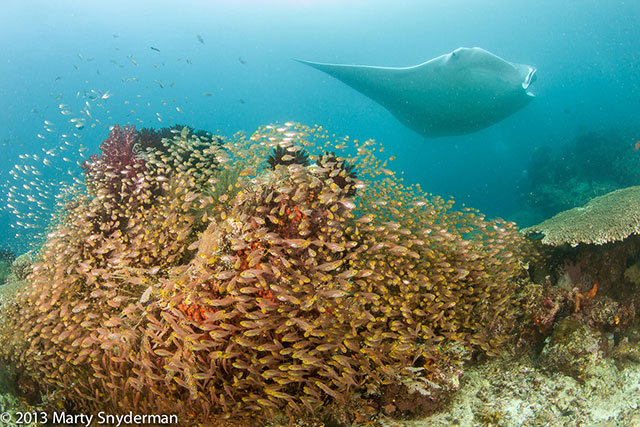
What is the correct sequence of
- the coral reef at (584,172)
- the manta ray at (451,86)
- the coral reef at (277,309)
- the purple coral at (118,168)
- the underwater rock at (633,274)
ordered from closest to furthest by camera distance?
the coral reef at (277,309) → the underwater rock at (633,274) → the purple coral at (118,168) → the manta ray at (451,86) → the coral reef at (584,172)

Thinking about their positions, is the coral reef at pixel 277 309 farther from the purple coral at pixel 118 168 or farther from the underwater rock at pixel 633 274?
the underwater rock at pixel 633 274

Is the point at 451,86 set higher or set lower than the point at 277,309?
higher

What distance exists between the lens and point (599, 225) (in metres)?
5.94

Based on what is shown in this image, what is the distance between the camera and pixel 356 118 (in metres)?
125

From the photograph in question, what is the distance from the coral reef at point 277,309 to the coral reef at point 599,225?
169 cm

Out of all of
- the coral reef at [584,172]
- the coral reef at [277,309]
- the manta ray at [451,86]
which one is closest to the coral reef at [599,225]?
the coral reef at [277,309]

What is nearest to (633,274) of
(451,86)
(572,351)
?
(572,351)

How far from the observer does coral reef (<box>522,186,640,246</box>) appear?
18.6 feet

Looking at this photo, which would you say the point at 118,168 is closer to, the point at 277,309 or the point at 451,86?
the point at 277,309

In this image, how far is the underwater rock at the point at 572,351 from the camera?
173 inches

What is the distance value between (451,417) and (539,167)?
31.4m

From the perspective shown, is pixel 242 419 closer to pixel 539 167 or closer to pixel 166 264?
pixel 166 264

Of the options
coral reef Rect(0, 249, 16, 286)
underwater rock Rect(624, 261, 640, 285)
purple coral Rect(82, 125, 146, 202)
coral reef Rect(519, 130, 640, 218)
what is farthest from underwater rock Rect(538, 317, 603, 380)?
coral reef Rect(519, 130, 640, 218)

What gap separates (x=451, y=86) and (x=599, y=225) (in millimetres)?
9852
